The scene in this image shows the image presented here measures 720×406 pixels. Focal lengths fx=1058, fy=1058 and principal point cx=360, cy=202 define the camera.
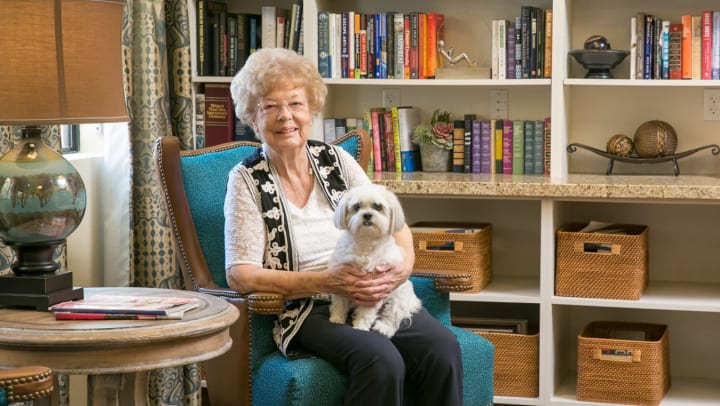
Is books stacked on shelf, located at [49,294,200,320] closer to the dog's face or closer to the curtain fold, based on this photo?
the dog's face

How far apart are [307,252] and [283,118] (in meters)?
0.35

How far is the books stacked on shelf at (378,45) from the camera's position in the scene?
12.5 feet

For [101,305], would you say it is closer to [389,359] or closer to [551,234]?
[389,359]

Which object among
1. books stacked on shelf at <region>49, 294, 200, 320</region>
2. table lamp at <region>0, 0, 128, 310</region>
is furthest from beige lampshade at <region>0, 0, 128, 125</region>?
books stacked on shelf at <region>49, 294, 200, 320</region>

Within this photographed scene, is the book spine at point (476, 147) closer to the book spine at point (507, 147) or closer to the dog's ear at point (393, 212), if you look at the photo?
the book spine at point (507, 147)

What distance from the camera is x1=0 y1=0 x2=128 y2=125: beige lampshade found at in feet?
6.95

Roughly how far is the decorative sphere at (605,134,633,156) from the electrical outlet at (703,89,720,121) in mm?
295

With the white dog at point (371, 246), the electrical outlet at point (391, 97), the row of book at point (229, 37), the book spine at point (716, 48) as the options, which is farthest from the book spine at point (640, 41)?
the white dog at point (371, 246)

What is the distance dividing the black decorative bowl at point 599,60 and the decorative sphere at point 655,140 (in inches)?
8.9

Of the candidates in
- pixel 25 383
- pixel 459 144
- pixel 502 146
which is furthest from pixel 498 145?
pixel 25 383

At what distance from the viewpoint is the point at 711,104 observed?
374 centimetres

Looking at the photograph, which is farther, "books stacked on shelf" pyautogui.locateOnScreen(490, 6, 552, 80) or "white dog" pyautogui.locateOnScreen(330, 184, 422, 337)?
"books stacked on shelf" pyautogui.locateOnScreen(490, 6, 552, 80)

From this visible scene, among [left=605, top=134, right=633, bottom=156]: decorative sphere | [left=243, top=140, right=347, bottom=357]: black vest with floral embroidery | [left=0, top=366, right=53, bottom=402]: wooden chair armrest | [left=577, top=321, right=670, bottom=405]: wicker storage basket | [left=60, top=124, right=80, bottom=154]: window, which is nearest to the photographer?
[left=0, top=366, right=53, bottom=402]: wooden chair armrest

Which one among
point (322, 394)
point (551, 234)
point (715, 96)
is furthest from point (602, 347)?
point (322, 394)
